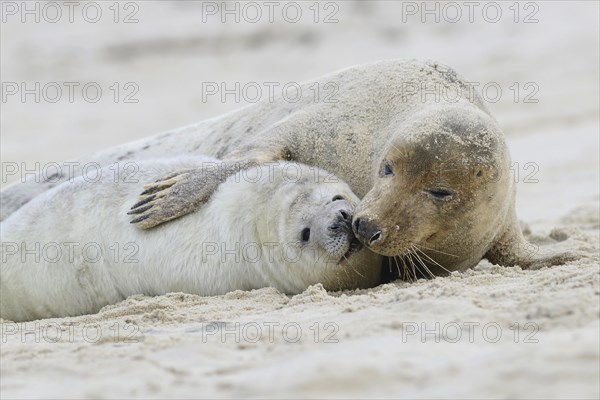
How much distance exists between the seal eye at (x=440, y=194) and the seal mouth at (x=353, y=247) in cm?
36

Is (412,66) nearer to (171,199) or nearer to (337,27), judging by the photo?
(171,199)

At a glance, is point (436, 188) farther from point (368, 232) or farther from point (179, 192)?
point (179, 192)

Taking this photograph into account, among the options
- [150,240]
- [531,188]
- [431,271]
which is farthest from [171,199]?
[531,188]

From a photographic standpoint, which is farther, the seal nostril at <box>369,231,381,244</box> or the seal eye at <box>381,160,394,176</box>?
the seal eye at <box>381,160,394,176</box>

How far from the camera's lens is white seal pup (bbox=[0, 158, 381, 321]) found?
450 centimetres

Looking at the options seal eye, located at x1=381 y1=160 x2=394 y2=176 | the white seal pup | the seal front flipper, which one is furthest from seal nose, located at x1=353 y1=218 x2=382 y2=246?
the seal front flipper

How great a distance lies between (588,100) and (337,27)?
4431mm

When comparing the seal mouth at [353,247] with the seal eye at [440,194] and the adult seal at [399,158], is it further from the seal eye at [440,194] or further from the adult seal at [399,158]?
the seal eye at [440,194]

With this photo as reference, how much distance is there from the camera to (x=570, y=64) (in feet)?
41.5

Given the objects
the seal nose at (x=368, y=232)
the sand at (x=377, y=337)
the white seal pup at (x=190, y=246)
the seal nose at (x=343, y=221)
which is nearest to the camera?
the sand at (x=377, y=337)

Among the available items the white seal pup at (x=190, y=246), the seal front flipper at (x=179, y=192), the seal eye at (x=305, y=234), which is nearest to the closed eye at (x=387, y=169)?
the white seal pup at (x=190, y=246)

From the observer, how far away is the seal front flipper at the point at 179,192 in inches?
187

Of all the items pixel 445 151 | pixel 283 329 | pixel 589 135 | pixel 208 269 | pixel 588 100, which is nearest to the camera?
pixel 283 329

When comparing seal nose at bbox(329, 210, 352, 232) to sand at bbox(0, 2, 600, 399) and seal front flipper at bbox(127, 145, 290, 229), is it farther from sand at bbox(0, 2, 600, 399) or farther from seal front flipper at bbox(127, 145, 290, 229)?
seal front flipper at bbox(127, 145, 290, 229)
